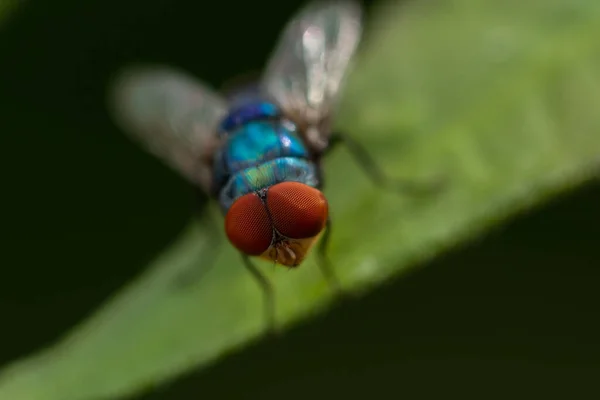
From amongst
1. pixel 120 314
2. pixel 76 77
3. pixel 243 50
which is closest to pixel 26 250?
pixel 76 77

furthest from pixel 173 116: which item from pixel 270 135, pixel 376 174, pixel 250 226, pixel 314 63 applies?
pixel 250 226

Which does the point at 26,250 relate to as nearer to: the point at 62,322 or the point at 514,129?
the point at 62,322

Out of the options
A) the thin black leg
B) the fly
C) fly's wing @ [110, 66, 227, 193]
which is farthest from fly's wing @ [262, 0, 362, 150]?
the thin black leg

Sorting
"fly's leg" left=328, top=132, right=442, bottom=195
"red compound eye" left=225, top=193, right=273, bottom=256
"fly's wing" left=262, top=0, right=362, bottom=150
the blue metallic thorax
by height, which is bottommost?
"fly's leg" left=328, top=132, right=442, bottom=195

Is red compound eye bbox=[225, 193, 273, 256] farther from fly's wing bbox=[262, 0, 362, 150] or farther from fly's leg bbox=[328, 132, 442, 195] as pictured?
fly's wing bbox=[262, 0, 362, 150]

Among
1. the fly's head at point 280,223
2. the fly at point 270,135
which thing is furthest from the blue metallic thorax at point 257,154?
the fly's head at point 280,223
